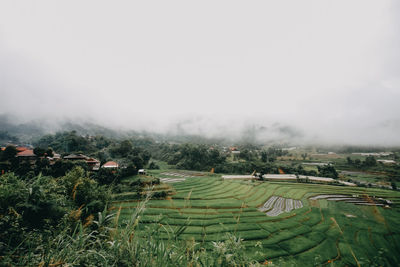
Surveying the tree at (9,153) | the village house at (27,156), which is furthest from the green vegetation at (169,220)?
the village house at (27,156)

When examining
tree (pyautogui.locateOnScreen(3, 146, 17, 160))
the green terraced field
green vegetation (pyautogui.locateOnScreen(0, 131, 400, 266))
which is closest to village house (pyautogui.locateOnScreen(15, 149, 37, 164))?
green vegetation (pyautogui.locateOnScreen(0, 131, 400, 266))

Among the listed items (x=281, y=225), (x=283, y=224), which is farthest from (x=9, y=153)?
(x=283, y=224)

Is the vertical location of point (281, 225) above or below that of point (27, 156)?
below

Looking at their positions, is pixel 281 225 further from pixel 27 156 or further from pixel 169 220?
pixel 27 156

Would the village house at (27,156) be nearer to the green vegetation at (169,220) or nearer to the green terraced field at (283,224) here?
the green vegetation at (169,220)

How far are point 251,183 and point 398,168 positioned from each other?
6683cm

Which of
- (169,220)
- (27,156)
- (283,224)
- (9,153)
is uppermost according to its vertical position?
(9,153)

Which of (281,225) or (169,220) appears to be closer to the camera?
(169,220)

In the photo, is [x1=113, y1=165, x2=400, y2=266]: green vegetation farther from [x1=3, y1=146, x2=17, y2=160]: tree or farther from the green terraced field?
[x1=3, y1=146, x2=17, y2=160]: tree

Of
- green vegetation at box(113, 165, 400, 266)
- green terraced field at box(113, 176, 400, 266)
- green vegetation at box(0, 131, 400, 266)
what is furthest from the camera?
green terraced field at box(113, 176, 400, 266)

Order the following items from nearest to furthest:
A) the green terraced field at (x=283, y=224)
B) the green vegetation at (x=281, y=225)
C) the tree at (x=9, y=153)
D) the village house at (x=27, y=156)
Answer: the green vegetation at (x=281, y=225)
the green terraced field at (x=283, y=224)
the tree at (x=9, y=153)
the village house at (x=27, y=156)

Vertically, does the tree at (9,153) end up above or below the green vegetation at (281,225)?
above

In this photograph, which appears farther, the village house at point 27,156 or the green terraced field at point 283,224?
the village house at point 27,156

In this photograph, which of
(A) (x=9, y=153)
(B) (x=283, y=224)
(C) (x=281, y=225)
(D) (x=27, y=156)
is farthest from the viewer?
(D) (x=27, y=156)
